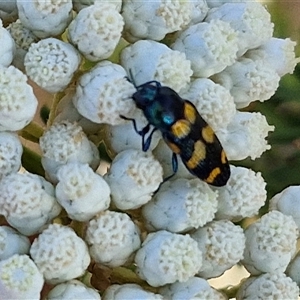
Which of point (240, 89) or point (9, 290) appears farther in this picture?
point (240, 89)

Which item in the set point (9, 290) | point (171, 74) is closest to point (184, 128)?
point (171, 74)

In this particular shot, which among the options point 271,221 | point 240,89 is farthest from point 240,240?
point 240,89

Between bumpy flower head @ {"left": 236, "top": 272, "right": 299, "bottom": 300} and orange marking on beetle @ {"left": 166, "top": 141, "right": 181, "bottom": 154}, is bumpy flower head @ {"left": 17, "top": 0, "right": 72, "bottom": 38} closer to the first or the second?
orange marking on beetle @ {"left": 166, "top": 141, "right": 181, "bottom": 154}

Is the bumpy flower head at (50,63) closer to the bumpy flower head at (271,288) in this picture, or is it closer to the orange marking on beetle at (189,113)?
the orange marking on beetle at (189,113)

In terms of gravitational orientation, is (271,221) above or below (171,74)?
below

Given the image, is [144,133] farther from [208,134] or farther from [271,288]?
[271,288]

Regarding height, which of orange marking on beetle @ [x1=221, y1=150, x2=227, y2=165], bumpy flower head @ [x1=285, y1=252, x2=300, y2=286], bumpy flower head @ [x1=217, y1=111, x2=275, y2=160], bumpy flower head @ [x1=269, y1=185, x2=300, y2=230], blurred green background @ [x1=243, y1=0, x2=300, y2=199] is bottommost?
blurred green background @ [x1=243, y1=0, x2=300, y2=199]

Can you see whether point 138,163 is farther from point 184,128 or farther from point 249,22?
point 249,22

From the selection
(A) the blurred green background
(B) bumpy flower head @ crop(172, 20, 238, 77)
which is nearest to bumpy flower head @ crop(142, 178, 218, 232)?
(B) bumpy flower head @ crop(172, 20, 238, 77)
